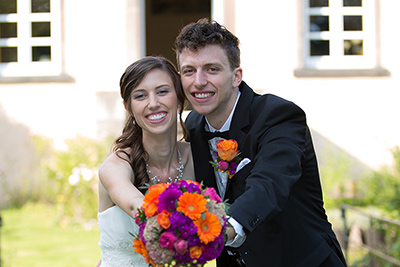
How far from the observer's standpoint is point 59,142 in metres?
10.1

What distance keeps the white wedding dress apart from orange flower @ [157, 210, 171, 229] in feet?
4.50

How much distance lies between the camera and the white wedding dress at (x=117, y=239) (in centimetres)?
348

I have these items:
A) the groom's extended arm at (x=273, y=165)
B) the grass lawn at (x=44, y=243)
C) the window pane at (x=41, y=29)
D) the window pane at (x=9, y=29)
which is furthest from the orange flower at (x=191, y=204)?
the window pane at (x=9, y=29)

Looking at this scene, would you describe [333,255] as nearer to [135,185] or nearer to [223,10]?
[135,185]

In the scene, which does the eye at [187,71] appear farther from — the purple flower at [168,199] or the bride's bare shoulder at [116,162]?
the purple flower at [168,199]

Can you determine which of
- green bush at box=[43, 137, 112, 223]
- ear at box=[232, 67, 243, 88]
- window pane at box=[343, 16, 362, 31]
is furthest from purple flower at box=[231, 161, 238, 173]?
window pane at box=[343, 16, 362, 31]

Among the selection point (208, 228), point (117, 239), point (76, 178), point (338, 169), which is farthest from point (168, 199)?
point (338, 169)

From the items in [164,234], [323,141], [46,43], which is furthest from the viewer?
[46,43]

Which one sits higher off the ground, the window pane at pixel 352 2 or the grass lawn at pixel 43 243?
the window pane at pixel 352 2

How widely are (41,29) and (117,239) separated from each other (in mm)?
7926

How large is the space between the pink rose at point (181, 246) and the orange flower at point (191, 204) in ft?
0.33

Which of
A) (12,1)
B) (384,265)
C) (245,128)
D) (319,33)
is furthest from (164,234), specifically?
(12,1)

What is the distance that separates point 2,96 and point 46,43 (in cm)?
120

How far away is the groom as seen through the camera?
2725 mm
